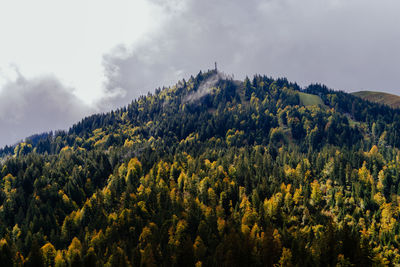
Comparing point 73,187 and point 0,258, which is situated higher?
point 73,187

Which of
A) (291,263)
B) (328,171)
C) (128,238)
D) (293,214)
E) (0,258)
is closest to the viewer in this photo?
(291,263)

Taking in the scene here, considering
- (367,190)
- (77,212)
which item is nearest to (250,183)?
(367,190)

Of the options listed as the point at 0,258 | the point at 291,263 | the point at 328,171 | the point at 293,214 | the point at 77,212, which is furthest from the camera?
the point at 328,171

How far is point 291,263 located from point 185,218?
187ft

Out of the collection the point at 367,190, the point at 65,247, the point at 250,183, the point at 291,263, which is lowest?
the point at 291,263

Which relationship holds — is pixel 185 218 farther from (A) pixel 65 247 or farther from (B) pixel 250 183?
(A) pixel 65 247

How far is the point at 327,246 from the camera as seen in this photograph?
97438mm

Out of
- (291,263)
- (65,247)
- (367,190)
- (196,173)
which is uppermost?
(196,173)

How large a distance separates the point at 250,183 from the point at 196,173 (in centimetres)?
3557

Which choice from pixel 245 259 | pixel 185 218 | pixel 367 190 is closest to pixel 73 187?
pixel 185 218

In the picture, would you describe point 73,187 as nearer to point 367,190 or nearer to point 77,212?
point 77,212

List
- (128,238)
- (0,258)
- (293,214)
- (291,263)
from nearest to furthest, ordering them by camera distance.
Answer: (291,263), (0,258), (128,238), (293,214)

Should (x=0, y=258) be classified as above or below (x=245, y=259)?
above

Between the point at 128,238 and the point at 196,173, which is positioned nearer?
the point at 128,238
